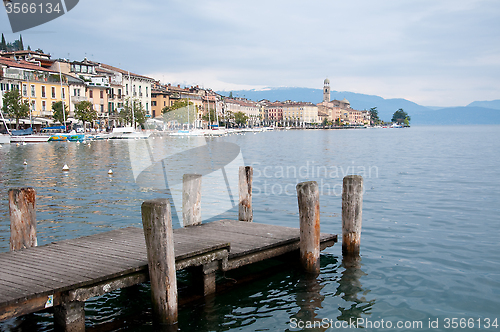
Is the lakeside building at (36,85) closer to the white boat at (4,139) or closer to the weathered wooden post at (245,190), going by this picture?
the white boat at (4,139)

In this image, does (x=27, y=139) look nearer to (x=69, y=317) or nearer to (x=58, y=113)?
(x=58, y=113)

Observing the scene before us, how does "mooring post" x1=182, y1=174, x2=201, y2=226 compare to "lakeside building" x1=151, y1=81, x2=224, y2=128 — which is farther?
"lakeside building" x1=151, y1=81, x2=224, y2=128

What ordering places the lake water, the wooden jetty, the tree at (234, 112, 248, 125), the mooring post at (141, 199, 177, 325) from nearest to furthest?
1. the wooden jetty
2. the mooring post at (141, 199, 177, 325)
3. the lake water
4. the tree at (234, 112, 248, 125)

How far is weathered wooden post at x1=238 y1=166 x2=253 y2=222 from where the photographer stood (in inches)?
470

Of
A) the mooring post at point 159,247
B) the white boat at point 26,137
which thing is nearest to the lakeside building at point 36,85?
the white boat at point 26,137

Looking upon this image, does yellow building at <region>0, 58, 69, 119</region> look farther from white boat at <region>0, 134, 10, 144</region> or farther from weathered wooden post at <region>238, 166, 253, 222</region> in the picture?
weathered wooden post at <region>238, 166, 253, 222</region>

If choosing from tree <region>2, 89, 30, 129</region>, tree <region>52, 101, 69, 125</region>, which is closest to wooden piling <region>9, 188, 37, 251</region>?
tree <region>2, 89, 30, 129</region>

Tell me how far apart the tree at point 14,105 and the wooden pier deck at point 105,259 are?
6399 cm

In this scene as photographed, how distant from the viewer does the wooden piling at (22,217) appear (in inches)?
332

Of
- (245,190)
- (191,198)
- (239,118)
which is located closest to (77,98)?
(245,190)

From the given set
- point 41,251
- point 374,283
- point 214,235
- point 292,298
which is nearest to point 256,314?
point 292,298

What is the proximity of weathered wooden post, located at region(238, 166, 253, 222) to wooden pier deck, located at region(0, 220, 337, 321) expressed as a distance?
1307 millimetres

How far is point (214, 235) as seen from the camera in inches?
380

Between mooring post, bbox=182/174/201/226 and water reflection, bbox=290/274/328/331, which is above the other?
mooring post, bbox=182/174/201/226
